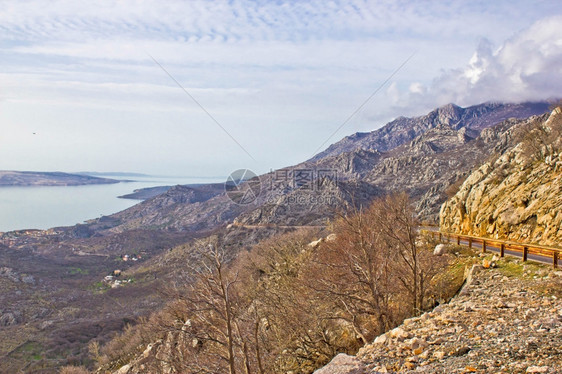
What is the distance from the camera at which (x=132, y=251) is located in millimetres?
108812

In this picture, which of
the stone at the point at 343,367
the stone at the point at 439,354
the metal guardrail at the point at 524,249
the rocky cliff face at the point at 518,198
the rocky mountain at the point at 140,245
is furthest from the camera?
the rocky mountain at the point at 140,245

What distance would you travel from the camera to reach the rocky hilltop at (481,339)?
716 cm

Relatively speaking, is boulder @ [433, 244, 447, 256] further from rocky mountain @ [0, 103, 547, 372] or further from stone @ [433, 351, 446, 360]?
stone @ [433, 351, 446, 360]

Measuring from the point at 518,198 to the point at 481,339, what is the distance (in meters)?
18.3

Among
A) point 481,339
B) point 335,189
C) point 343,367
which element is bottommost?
point 343,367

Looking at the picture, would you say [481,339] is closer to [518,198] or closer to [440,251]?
[440,251]

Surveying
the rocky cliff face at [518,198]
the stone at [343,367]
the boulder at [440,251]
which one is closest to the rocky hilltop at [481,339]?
the stone at [343,367]

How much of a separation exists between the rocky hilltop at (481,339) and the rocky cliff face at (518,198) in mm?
8905

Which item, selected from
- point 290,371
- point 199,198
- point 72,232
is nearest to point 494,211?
point 290,371

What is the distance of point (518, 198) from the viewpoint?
23672mm

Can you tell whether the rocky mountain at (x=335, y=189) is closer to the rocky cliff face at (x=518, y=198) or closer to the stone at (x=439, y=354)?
the rocky cliff face at (x=518, y=198)

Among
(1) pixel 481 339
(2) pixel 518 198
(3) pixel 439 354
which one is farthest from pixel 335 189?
(3) pixel 439 354

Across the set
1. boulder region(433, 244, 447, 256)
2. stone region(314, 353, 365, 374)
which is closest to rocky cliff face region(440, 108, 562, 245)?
boulder region(433, 244, 447, 256)

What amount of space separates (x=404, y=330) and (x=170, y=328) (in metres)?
6.04
